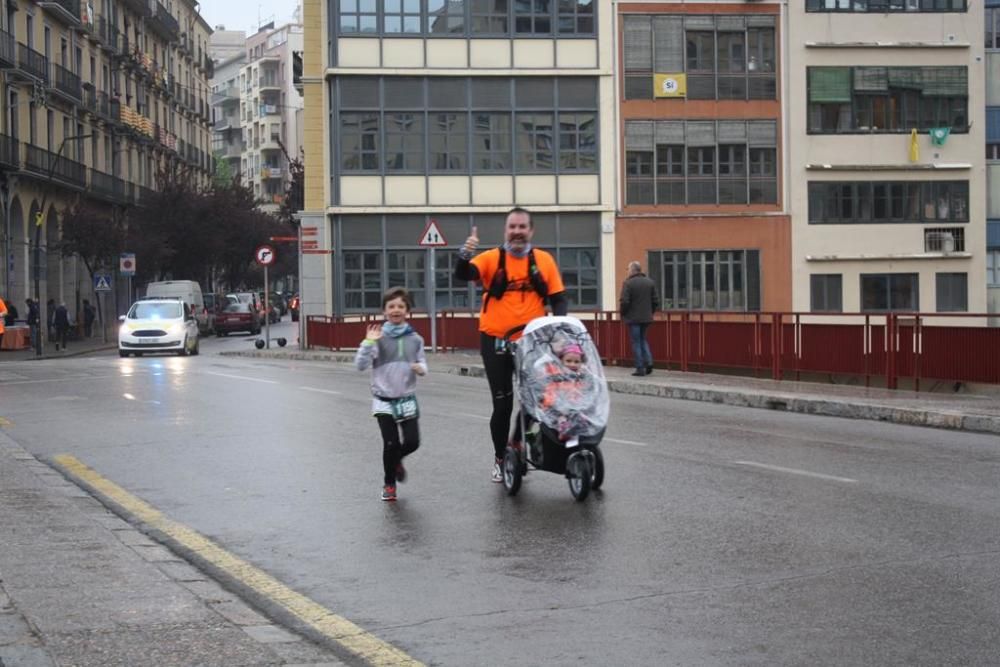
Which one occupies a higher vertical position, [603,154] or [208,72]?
[208,72]

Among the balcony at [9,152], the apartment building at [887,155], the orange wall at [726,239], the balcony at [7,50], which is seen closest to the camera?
the orange wall at [726,239]

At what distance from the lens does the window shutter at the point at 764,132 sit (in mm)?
44781

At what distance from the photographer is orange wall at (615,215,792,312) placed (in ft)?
145

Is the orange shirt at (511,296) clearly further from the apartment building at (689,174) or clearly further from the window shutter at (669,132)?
the window shutter at (669,132)

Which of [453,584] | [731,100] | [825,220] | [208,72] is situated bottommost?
[453,584]

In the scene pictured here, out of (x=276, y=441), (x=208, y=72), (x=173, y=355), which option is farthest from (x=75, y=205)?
(x=276, y=441)

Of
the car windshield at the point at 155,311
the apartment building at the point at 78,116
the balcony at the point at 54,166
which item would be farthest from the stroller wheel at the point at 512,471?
the balcony at the point at 54,166

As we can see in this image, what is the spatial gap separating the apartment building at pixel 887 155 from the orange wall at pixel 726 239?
0.43 m

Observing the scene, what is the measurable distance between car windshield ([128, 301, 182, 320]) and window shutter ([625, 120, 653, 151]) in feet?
47.7

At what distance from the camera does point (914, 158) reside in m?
45.4

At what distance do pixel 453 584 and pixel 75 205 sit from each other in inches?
2196

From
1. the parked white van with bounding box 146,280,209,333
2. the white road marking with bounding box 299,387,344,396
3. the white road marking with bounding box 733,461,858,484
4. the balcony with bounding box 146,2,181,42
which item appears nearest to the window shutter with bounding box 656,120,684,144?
the parked white van with bounding box 146,280,209,333

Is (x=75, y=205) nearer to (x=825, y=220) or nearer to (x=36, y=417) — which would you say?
(x=825, y=220)

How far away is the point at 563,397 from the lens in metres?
8.89
